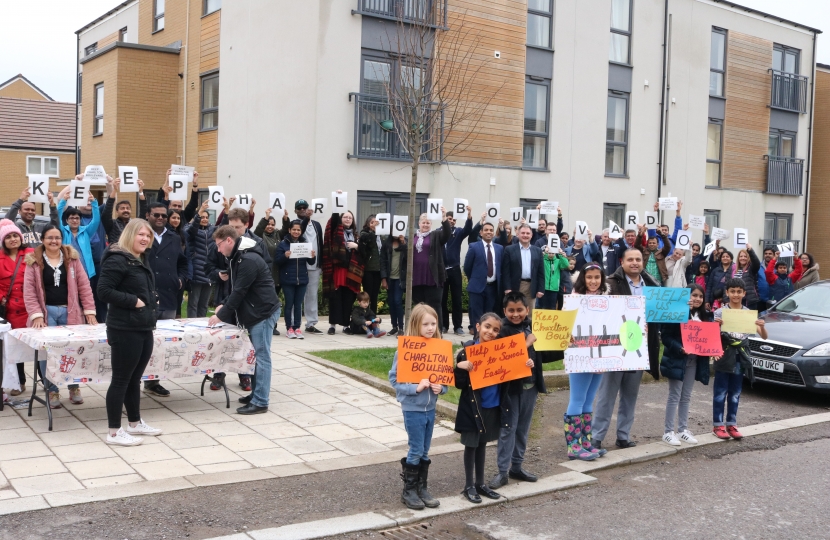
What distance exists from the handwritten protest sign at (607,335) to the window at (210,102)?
Result: 46.7 feet

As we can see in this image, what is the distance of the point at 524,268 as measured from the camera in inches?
498

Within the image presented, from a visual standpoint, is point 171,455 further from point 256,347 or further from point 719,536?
point 719,536

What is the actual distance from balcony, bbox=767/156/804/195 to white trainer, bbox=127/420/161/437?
78.3 ft

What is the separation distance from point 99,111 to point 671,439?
1932 centimetres

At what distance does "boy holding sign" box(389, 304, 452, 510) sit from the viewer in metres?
6.04

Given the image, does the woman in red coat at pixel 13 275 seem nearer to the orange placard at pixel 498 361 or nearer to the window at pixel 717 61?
the orange placard at pixel 498 361

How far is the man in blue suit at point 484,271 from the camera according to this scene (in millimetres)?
12688

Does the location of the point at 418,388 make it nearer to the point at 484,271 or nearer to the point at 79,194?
the point at 79,194

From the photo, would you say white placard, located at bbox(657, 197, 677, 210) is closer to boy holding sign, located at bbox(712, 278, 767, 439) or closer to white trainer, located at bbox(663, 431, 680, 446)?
boy holding sign, located at bbox(712, 278, 767, 439)

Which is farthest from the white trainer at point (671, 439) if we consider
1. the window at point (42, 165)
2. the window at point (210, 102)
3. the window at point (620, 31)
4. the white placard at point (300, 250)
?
the window at point (42, 165)

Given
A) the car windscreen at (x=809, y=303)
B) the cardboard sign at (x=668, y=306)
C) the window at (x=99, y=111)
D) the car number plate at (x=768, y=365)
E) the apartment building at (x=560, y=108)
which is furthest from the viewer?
the window at (x=99, y=111)

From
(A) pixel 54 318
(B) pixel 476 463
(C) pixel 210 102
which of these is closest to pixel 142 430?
(A) pixel 54 318

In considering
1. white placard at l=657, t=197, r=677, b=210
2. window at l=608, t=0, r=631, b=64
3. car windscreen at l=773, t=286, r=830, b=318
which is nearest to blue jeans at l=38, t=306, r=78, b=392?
car windscreen at l=773, t=286, r=830, b=318

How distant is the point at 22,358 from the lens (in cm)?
804
